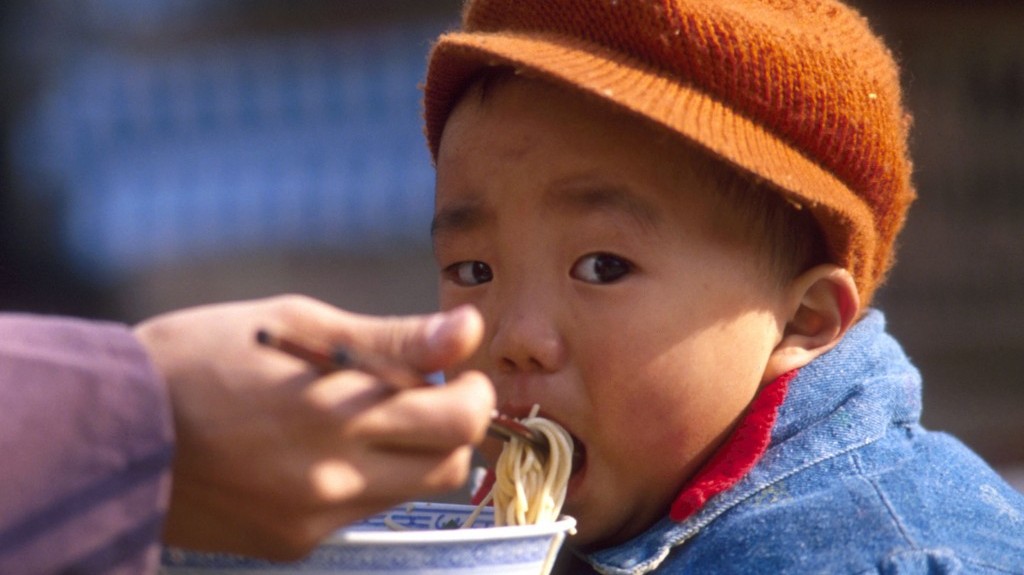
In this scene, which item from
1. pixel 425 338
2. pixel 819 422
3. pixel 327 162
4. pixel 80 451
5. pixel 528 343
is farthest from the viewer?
pixel 327 162

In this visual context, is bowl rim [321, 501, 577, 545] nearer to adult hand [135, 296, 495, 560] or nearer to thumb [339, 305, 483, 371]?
adult hand [135, 296, 495, 560]

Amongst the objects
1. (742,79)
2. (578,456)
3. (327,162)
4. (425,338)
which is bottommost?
(327,162)

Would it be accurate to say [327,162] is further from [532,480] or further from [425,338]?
[425,338]

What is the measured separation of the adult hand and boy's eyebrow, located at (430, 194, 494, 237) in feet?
2.89

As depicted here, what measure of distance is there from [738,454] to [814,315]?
388 millimetres

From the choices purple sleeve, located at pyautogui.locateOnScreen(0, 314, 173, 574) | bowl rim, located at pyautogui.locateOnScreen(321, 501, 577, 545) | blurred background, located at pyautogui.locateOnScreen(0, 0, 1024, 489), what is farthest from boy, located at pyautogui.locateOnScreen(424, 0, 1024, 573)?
blurred background, located at pyautogui.locateOnScreen(0, 0, 1024, 489)

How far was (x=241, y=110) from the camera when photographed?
7648 mm

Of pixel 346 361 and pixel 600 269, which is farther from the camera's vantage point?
pixel 600 269

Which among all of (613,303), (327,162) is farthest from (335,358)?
(327,162)

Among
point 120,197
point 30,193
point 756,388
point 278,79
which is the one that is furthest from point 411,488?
point 30,193

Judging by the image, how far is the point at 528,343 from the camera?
2031 millimetres

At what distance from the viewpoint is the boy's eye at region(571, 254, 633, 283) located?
212cm

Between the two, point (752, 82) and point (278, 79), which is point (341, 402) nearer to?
point (752, 82)

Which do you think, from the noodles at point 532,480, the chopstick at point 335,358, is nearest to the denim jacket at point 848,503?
the noodles at point 532,480
